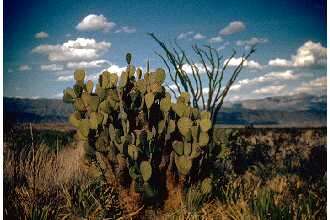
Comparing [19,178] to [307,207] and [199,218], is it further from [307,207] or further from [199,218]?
[307,207]

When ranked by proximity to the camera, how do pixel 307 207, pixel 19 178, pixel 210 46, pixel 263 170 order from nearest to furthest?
pixel 307 207 → pixel 19 178 → pixel 210 46 → pixel 263 170

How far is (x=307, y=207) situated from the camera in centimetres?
366

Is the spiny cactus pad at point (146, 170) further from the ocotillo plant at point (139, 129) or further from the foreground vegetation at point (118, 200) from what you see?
the foreground vegetation at point (118, 200)

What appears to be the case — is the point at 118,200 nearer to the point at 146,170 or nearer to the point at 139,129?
the point at 146,170

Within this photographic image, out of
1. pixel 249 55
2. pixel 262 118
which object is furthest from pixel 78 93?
pixel 262 118

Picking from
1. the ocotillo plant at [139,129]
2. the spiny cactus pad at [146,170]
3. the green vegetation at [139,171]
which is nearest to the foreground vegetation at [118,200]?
the green vegetation at [139,171]

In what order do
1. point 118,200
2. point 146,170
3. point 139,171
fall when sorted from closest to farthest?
point 146,170
point 139,171
point 118,200

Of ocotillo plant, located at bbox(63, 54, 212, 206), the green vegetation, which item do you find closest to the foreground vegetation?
the green vegetation

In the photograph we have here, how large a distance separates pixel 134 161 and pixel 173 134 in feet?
1.50

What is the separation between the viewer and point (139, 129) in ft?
13.6

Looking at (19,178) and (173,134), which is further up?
(173,134)

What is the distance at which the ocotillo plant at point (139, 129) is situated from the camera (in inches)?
155

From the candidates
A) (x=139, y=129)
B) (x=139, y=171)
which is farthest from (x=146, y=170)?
(x=139, y=129)

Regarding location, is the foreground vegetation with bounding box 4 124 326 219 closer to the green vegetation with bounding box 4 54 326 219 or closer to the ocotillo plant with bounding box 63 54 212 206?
the green vegetation with bounding box 4 54 326 219
